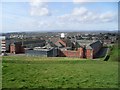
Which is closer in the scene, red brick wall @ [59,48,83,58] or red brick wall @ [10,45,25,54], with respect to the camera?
red brick wall @ [59,48,83,58]

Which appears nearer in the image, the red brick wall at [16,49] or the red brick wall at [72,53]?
the red brick wall at [72,53]

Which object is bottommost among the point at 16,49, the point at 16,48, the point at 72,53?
the point at 72,53

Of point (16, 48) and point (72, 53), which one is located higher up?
point (16, 48)

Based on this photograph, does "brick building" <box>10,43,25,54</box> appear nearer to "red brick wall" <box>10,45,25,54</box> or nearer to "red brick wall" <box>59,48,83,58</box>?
"red brick wall" <box>10,45,25,54</box>

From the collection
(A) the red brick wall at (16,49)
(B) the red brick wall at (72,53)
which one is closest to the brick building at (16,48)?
(A) the red brick wall at (16,49)

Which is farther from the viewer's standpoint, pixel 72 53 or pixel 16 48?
pixel 16 48

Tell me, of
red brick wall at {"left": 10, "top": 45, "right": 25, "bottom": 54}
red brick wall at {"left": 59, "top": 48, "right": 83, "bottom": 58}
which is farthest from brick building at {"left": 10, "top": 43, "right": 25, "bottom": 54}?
red brick wall at {"left": 59, "top": 48, "right": 83, "bottom": 58}

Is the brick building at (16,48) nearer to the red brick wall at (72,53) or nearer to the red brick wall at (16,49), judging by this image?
the red brick wall at (16,49)

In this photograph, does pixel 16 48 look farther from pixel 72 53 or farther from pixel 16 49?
pixel 72 53

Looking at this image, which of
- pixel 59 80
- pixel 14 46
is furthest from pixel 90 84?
pixel 14 46

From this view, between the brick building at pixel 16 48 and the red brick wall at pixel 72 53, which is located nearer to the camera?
the red brick wall at pixel 72 53

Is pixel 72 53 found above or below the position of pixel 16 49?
below

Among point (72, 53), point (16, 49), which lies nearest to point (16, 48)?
point (16, 49)

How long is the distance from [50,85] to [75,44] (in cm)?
2982
